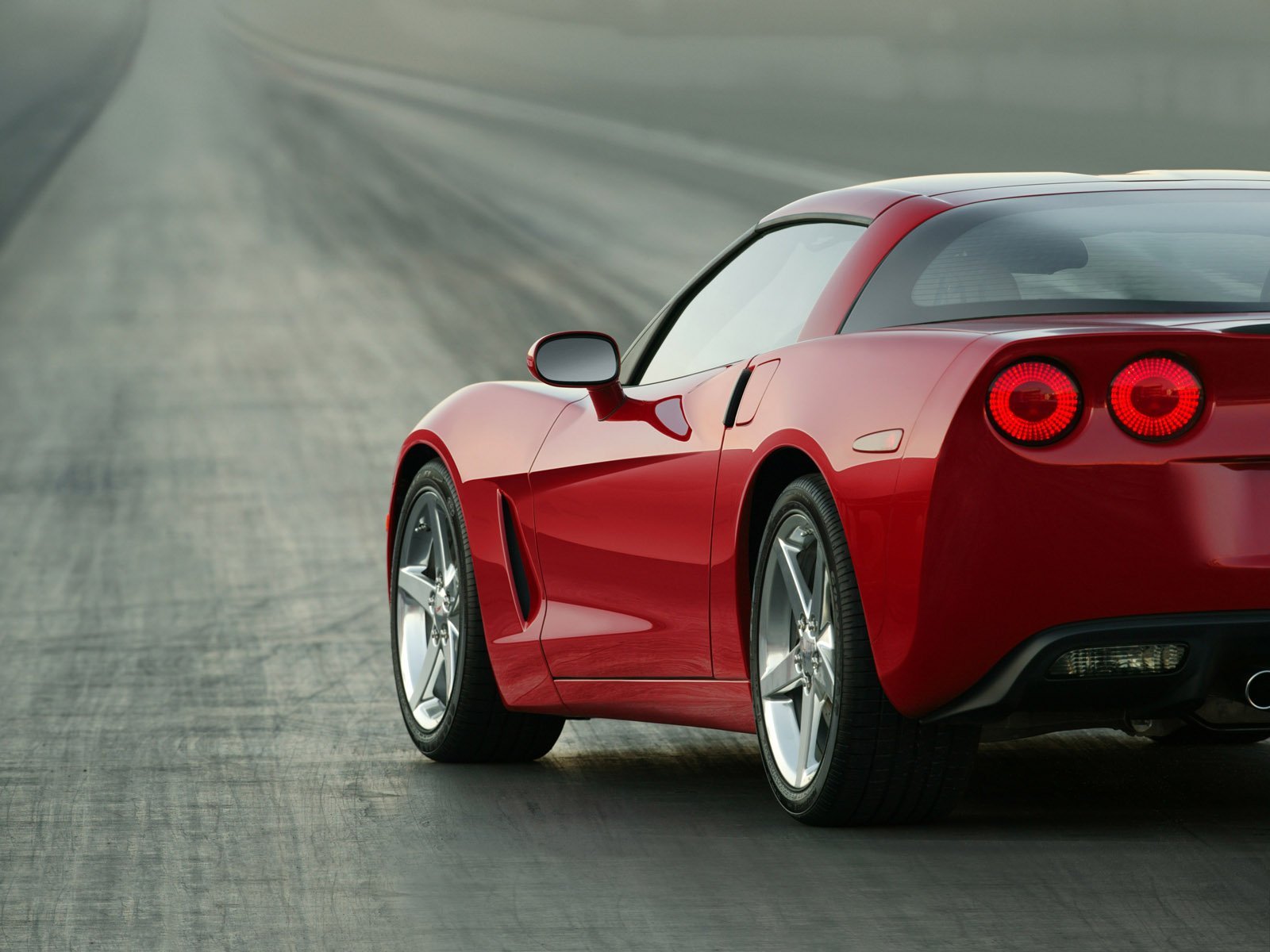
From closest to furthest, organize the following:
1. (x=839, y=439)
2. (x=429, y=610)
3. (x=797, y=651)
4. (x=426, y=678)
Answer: (x=839, y=439) < (x=797, y=651) < (x=426, y=678) < (x=429, y=610)

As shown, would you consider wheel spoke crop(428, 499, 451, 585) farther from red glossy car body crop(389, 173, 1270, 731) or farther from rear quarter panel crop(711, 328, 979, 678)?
rear quarter panel crop(711, 328, 979, 678)

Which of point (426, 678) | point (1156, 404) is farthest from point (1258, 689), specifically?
point (426, 678)

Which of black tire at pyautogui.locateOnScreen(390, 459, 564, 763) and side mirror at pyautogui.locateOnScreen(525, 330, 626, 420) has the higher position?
side mirror at pyautogui.locateOnScreen(525, 330, 626, 420)

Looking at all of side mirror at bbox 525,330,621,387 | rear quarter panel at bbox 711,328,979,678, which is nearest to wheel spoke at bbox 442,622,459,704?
side mirror at bbox 525,330,621,387

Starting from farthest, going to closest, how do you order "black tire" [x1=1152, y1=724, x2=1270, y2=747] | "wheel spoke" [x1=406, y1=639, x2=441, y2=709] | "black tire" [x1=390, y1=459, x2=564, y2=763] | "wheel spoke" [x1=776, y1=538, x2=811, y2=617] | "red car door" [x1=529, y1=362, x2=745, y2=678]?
"wheel spoke" [x1=406, y1=639, x2=441, y2=709] < "black tire" [x1=390, y1=459, x2=564, y2=763] < "black tire" [x1=1152, y1=724, x2=1270, y2=747] < "red car door" [x1=529, y1=362, x2=745, y2=678] < "wheel spoke" [x1=776, y1=538, x2=811, y2=617]

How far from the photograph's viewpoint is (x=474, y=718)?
6.84m

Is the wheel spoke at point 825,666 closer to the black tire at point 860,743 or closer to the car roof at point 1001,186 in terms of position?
the black tire at point 860,743

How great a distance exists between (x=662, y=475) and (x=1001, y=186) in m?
1.07

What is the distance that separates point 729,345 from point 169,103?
131 ft

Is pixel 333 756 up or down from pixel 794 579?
down

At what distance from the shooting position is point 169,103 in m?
44.3

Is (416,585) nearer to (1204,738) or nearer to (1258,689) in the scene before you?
(1204,738)

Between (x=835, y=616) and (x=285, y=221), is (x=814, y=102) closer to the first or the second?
(x=285, y=221)

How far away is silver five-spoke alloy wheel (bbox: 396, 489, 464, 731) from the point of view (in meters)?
7.04
